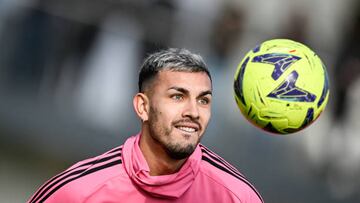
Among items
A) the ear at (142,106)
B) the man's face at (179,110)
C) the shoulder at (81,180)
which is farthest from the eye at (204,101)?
the shoulder at (81,180)

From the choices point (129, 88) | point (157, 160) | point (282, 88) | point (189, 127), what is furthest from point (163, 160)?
point (129, 88)

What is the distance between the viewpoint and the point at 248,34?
11.1m

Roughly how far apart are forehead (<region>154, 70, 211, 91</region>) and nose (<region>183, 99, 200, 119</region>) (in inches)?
4.0

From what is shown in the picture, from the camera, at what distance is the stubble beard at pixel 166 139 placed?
554 cm

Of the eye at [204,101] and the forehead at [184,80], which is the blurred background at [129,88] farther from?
the eye at [204,101]

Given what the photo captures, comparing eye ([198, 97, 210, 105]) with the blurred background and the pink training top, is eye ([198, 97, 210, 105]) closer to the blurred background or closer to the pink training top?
the pink training top

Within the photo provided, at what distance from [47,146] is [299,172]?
350cm

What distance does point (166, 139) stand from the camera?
562 centimetres

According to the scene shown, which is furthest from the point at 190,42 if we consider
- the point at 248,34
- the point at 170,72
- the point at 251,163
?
the point at 170,72

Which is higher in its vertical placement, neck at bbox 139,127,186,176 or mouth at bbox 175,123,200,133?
mouth at bbox 175,123,200,133

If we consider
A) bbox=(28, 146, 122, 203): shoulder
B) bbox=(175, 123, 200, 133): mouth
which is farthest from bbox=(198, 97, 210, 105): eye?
bbox=(28, 146, 122, 203): shoulder

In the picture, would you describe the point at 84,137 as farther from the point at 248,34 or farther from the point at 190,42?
the point at 248,34

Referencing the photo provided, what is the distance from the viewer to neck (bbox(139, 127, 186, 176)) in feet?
18.9

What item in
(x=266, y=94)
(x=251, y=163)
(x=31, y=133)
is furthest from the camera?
(x=251, y=163)
